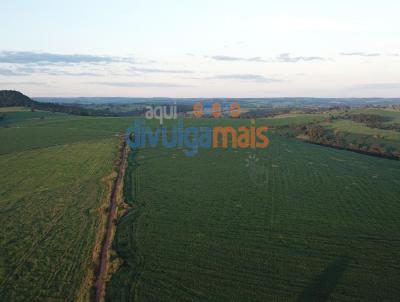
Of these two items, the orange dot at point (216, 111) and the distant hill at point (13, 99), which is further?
the distant hill at point (13, 99)

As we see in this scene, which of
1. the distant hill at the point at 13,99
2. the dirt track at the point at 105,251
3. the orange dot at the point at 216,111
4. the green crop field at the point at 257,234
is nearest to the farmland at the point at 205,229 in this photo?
the green crop field at the point at 257,234

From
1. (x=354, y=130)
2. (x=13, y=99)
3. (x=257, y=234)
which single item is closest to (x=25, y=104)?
(x=13, y=99)

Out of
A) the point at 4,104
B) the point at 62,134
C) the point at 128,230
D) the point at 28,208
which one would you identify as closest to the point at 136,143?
the point at 62,134

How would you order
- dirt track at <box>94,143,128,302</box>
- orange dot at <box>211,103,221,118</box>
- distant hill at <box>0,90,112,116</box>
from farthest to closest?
distant hill at <box>0,90,112,116</box>
orange dot at <box>211,103,221,118</box>
dirt track at <box>94,143,128,302</box>

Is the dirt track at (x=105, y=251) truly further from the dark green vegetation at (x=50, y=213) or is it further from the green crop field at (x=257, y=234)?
the dark green vegetation at (x=50, y=213)

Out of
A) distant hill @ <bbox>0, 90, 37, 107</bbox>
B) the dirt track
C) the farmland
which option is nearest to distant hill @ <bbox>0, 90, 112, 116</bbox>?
distant hill @ <bbox>0, 90, 37, 107</bbox>

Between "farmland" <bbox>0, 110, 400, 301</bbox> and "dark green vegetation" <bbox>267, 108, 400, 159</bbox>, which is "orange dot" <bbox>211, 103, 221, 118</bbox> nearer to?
"dark green vegetation" <bbox>267, 108, 400, 159</bbox>
